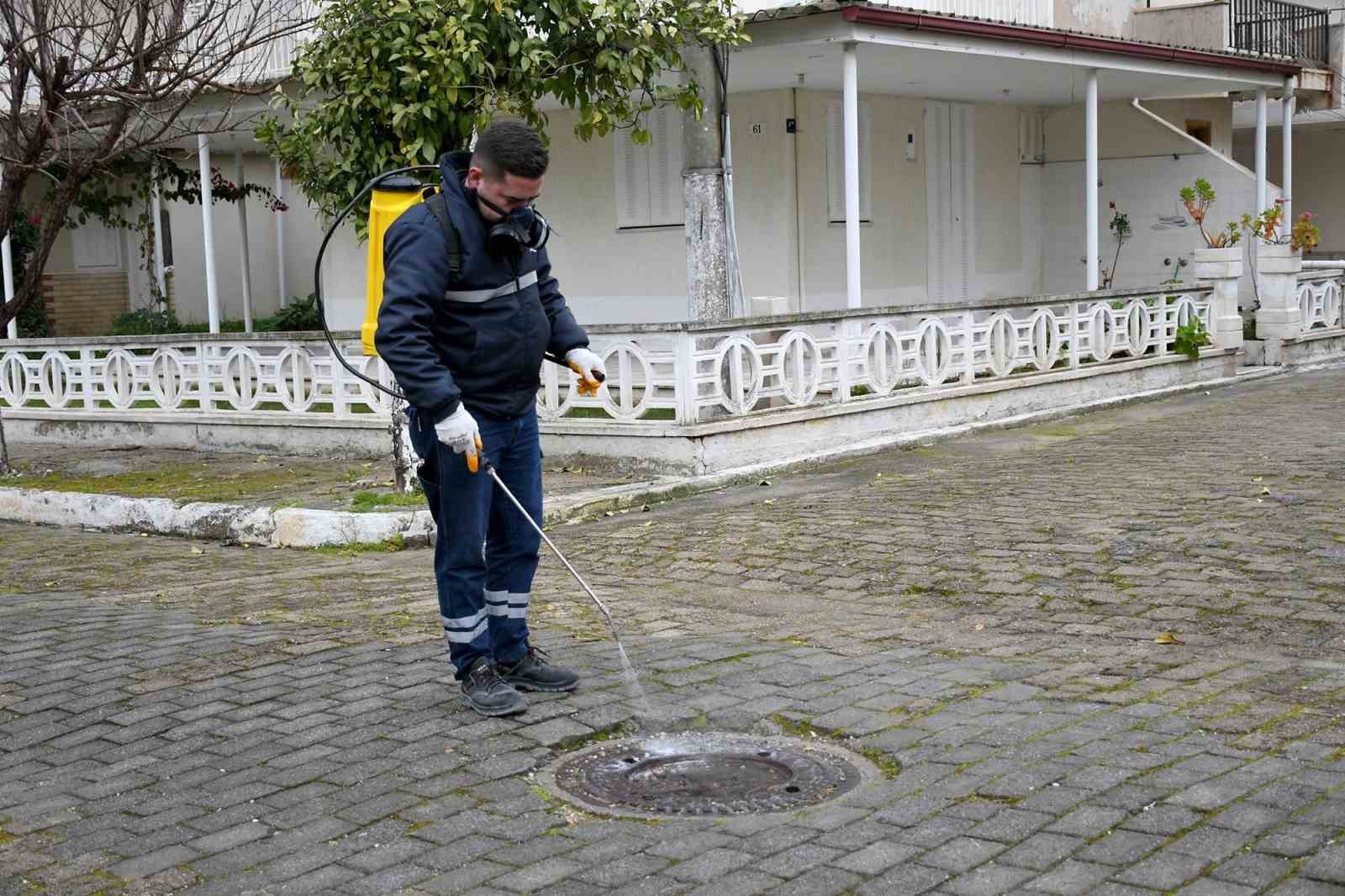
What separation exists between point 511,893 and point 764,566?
4.19 metres

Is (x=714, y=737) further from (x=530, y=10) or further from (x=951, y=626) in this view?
(x=530, y=10)

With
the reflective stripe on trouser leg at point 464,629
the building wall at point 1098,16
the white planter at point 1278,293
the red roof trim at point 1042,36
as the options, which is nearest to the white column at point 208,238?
the red roof trim at point 1042,36

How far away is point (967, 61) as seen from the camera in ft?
47.2

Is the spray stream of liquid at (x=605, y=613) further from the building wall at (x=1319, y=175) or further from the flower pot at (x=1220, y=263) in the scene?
the building wall at (x=1319, y=175)

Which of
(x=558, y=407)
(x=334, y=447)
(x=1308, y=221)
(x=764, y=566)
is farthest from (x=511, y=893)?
(x=1308, y=221)

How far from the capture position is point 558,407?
11.1 m

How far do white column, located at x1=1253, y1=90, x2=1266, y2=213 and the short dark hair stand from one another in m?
15.3

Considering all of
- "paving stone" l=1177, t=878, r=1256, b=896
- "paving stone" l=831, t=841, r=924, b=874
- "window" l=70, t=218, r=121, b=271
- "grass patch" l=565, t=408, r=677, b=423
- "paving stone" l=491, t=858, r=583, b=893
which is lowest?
"paving stone" l=491, t=858, r=583, b=893

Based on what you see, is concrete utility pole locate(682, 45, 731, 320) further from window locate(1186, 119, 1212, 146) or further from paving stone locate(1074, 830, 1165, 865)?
window locate(1186, 119, 1212, 146)

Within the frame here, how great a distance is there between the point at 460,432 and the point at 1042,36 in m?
10.8

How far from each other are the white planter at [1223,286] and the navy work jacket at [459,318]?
38.9 ft

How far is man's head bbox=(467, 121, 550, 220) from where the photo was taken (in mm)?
5082

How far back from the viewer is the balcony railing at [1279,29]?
2111 cm

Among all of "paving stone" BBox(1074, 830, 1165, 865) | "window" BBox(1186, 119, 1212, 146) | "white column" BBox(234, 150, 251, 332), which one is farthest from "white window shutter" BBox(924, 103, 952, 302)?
"paving stone" BBox(1074, 830, 1165, 865)
